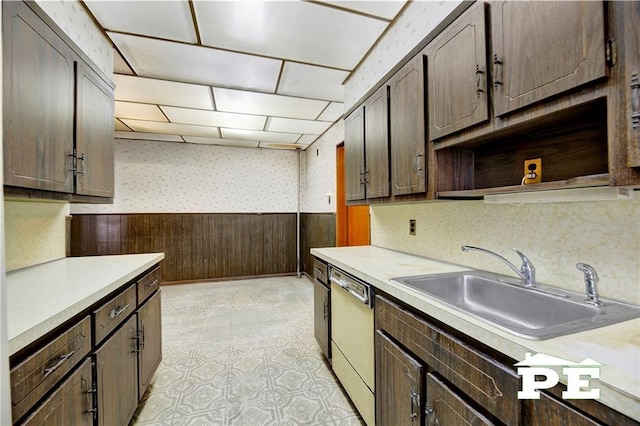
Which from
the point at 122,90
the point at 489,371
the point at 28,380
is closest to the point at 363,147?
the point at 489,371

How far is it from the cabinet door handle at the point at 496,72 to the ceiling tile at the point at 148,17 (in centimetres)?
180

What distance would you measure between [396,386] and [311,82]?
265cm

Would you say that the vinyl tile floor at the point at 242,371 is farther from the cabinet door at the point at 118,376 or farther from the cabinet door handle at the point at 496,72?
the cabinet door handle at the point at 496,72

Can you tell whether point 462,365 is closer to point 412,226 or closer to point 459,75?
point 459,75

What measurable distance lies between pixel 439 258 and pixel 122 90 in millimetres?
3396

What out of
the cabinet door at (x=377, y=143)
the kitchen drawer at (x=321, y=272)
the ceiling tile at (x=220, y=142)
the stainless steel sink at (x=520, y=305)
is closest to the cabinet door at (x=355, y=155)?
the cabinet door at (x=377, y=143)

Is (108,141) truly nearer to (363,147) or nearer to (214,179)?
(363,147)

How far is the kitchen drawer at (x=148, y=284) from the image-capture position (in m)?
1.78

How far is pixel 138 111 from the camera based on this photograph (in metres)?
3.47

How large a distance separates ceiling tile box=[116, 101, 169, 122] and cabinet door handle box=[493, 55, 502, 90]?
3.49m

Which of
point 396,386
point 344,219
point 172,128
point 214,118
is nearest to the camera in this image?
point 396,386

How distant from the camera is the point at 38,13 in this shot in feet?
4.42

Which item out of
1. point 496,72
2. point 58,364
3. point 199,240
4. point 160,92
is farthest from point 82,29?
point 199,240

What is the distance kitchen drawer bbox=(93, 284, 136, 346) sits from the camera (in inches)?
49.3
